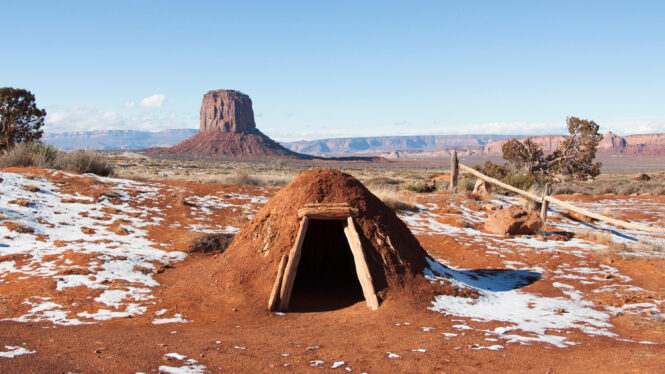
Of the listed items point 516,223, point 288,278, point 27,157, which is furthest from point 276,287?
point 27,157

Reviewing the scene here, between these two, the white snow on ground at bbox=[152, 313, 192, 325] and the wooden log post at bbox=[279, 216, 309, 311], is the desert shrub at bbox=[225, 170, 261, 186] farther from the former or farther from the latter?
the white snow on ground at bbox=[152, 313, 192, 325]

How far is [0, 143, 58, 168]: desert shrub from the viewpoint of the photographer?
13633mm

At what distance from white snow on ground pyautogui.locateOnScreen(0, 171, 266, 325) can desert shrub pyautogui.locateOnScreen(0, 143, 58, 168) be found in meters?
2.24

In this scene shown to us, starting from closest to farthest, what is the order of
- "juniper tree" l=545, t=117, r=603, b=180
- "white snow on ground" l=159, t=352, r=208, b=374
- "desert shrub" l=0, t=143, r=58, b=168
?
"white snow on ground" l=159, t=352, r=208, b=374
"desert shrub" l=0, t=143, r=58, b=168
"juniper tree" l=545, t=117, r=603, b=180

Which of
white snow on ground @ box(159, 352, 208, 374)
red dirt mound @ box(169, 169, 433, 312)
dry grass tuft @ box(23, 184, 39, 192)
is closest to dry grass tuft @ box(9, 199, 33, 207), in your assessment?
dry grass tuft @ box(23, 184, 39, 192)

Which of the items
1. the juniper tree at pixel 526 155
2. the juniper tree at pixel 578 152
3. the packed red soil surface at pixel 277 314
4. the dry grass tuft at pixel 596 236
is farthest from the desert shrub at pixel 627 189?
the packed red soil surface at pixel 277 314

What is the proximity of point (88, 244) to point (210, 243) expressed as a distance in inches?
85.4

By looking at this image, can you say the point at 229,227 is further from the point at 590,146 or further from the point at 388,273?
the point at 590,146

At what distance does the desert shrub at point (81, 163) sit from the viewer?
48.4ft

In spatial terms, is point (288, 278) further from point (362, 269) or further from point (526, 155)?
point (526, 155)

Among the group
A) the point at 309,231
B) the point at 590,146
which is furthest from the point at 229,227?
the point at 590,146

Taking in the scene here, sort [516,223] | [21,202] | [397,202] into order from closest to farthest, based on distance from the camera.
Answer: [21,202] → [516,223] → [397,202]

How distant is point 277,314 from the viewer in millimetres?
6074

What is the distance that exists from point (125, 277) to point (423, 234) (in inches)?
285
